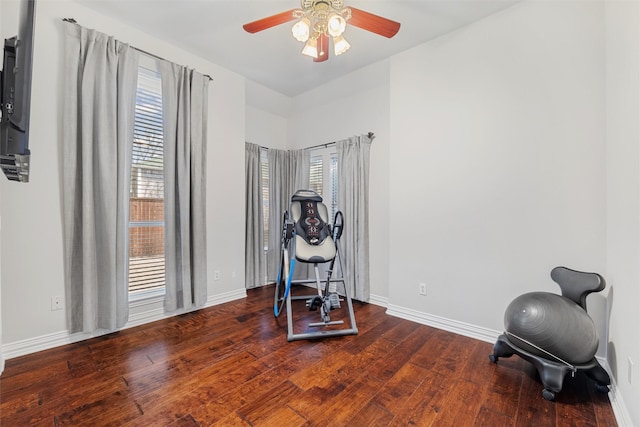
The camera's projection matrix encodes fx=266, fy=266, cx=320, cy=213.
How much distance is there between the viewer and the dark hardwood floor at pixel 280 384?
1.51 m

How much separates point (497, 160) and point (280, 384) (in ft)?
8.44

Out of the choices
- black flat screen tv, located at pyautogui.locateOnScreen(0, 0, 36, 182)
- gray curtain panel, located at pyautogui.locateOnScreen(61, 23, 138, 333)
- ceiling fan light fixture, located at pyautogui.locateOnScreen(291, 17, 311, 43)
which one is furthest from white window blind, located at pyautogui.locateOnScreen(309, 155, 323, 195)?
black flat screen tv, located at pyautogui.locateOnScreen(0, 0, 36, 182)

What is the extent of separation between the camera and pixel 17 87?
1333 millimetres

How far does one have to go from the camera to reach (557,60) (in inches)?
84.4

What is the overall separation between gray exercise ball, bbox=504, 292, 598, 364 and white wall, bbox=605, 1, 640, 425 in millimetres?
160

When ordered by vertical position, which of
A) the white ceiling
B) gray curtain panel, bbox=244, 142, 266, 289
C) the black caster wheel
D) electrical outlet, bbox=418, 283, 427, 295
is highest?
the white ceiling

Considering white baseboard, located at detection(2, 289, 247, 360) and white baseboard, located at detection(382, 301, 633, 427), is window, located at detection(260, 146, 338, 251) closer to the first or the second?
white baseboard, located at detection(382, 301, 633, 427)

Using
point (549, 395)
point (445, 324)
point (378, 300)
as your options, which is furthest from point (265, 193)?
point (549, 395)

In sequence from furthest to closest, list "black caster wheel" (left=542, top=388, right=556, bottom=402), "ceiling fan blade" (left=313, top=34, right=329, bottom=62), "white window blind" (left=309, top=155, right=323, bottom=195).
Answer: "white window blind" (left=309, top=155, right=323, bottom=195), "ceiling fan blade" (left=313, top=34, right=329, bottom=62), "black caster wheel" (left=542, top=388, right=556, bottom=402)

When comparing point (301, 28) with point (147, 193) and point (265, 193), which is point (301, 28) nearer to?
point (147, 193)

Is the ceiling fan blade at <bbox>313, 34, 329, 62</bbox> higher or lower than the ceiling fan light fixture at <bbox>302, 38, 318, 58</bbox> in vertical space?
higher

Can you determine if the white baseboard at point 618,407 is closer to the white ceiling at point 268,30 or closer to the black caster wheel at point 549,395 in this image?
the black caster wheel at point 549,395

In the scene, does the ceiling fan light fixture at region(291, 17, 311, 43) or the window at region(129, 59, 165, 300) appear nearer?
the ceiling fan light fixture at region(291, 17, 311, 43)

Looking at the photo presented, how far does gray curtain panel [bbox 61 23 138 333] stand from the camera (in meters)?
2.28
